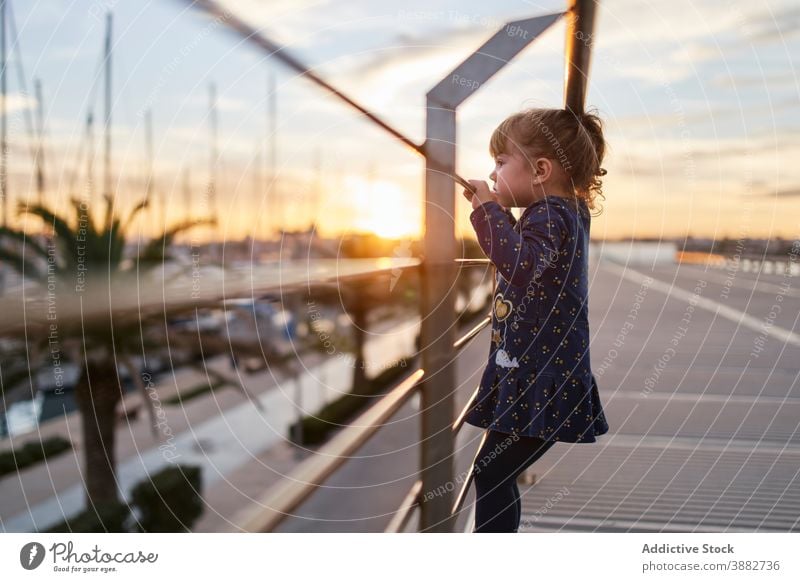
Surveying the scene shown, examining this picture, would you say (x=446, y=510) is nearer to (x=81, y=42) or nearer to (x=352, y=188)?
(x=352, y=188)

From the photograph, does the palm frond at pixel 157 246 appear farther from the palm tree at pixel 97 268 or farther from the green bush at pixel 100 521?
the green bush at pixel 100 521

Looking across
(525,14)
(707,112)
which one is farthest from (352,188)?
(707,112)

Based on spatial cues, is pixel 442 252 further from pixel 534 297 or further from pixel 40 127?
pixel 40 127

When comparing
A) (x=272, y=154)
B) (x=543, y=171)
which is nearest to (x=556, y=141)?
(x=543, y=171)

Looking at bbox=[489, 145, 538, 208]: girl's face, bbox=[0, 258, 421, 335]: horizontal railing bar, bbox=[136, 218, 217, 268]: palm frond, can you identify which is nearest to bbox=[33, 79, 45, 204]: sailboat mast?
bbox=[0, 258, 421, 335]: horizontal railing bar

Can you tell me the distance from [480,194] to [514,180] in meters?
0.07

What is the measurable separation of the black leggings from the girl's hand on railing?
0.80ft

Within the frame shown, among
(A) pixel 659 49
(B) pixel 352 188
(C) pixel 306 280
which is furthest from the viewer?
(A) pixel 659 49

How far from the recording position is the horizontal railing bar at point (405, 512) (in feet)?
2.81

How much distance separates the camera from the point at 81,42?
80cm

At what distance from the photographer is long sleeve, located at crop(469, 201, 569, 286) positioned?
717mm

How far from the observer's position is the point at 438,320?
0.84 m

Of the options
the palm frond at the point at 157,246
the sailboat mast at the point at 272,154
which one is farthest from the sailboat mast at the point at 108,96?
the palm frond at the point at 157,246
